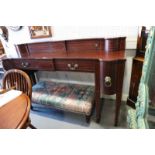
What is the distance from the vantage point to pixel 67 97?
144cm

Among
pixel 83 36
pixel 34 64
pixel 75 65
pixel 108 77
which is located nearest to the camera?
pixel 108 77

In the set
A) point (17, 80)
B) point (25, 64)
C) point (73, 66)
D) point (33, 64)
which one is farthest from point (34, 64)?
point (73, 66)

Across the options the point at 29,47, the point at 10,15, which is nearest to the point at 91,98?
the point at 10,15

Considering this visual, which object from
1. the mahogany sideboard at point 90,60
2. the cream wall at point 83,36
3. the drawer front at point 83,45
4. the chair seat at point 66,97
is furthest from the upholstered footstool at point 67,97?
the drawer front at point 83,45

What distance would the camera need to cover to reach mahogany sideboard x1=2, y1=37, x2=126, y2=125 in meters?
1.06

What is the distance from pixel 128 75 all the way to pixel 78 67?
83 centimetres

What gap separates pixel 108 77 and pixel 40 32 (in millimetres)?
1316

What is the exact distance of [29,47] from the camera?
5.83 feet

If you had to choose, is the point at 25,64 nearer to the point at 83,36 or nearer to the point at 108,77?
the point at 83,36

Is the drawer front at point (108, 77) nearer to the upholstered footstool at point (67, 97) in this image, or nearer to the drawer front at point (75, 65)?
the drawer front at point (75, 65)

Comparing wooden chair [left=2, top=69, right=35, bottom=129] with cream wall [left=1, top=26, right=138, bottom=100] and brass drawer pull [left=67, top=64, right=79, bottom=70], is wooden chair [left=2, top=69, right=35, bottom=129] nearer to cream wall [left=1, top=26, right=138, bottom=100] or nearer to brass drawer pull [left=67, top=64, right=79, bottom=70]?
brass drawer pull [left=67, top=64, right=79, bottom=70]

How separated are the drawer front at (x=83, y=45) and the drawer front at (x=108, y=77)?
46cm

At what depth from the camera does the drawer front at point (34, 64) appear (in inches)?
53.1

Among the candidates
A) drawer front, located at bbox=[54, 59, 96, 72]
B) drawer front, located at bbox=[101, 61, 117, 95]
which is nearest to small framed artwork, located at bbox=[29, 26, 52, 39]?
drawer front, located at bbox=[54, 59, 96, 72]
